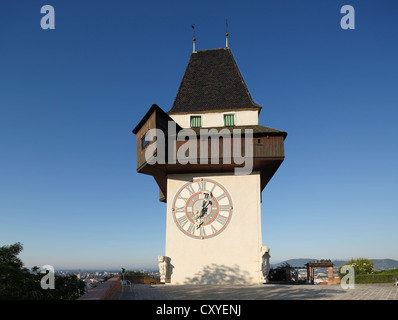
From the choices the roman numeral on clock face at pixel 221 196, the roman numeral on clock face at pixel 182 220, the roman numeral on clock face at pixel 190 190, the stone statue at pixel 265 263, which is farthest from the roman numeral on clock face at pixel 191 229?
the stone statue at pixel 265 263

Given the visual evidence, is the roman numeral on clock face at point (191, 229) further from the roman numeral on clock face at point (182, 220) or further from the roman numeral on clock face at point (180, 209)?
the roman numeral on clock face at point (180, 209)

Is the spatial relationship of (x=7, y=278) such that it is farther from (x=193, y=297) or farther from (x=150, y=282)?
(x=193, y=297)

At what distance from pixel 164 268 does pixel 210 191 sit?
13.8 feet

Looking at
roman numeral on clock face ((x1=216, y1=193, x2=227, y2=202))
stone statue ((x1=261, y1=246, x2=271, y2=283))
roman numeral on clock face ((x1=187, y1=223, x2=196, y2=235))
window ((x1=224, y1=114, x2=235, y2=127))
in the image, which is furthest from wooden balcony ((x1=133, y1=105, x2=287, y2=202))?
stone statue ((x1=261, y1=246, x2=271, y2=283))

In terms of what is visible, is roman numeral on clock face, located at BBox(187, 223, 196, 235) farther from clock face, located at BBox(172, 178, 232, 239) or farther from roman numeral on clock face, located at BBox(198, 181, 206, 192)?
roman numeral on clock face, located at BBox(198, 181, 206, 192)

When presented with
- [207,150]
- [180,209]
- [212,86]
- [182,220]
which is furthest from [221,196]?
[212,86]

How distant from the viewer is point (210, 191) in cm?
1698

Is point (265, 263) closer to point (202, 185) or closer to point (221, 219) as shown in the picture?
point (221, 219)

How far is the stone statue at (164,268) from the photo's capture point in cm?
1568

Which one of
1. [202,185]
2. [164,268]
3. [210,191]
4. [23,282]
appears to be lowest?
[23,282]

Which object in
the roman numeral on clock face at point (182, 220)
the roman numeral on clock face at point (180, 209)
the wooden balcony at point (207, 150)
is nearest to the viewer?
the wooden balcony at point (207, 150)

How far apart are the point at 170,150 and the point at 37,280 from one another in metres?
10.3
